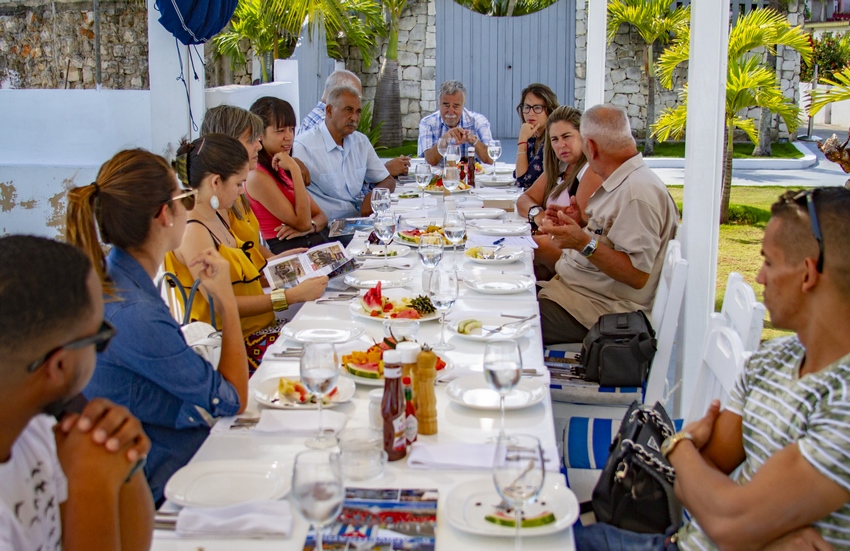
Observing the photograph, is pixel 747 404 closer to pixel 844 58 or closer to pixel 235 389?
pixel 235 389

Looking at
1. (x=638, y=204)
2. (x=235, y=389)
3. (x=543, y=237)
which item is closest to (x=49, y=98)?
(x=543, y=237)

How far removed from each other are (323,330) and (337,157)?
3194mm

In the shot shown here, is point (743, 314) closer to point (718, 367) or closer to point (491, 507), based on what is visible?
point (718, 367)

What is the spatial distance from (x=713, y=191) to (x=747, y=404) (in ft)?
5.70

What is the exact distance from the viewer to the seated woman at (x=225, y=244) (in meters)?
2.91

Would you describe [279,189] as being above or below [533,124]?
below

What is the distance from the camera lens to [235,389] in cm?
199

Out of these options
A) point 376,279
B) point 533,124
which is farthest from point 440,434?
point 533,124

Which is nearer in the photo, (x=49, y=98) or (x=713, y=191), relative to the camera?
(x=713, y=191)

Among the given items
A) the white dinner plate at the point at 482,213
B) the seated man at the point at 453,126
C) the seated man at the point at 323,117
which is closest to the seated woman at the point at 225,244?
the white dinner plate at the point at 482,213

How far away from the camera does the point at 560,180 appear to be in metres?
5.03

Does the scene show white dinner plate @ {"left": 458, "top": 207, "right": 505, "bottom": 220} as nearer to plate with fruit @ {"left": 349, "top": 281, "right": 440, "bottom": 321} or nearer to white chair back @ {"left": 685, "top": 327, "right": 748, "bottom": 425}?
plate with fruit @ {"left": 349, "top": 281, "right": 440, "bottom": 321}

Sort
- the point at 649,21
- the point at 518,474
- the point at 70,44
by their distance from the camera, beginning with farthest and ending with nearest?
the point at 649,21
the point at 70,44
the point at 518,474

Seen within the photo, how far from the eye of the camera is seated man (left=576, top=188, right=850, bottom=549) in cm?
146
